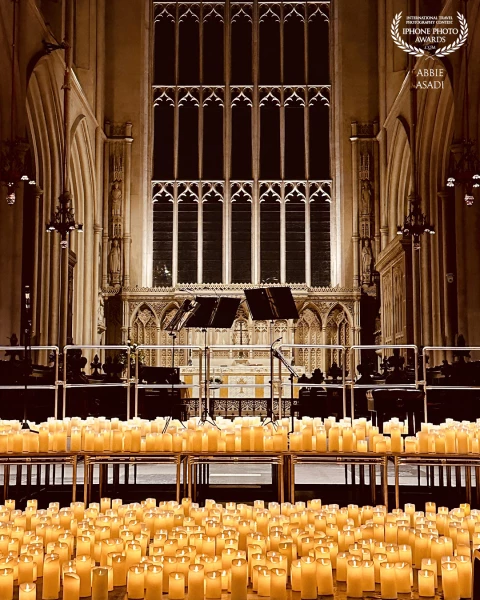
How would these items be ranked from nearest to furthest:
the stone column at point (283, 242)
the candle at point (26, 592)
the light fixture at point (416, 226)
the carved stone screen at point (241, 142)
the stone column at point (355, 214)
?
the candle at point (26, 592) → the light fixture at point (416, 226) → the stone column at point (355, 214) → the stone column at point (283, 242) → the carved stone screen at point (241, 142)

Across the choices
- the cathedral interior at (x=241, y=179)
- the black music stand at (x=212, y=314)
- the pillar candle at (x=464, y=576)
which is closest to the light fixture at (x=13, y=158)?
the cathedral interior at (x=241, y=179)

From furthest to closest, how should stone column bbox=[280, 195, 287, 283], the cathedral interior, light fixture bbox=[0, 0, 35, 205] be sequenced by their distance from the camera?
stone column bbox=[280, 195, 287, 283] < the cathedral interior < light fixture bbox=[0, 0, 35, 205]

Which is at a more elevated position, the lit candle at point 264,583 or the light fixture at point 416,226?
the light fixture at point 416,226

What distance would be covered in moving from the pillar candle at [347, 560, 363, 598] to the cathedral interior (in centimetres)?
1013

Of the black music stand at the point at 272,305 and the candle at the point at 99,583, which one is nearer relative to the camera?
the candle at the point at 99,583

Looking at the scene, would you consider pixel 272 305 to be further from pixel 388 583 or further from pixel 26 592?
pixel 26 592

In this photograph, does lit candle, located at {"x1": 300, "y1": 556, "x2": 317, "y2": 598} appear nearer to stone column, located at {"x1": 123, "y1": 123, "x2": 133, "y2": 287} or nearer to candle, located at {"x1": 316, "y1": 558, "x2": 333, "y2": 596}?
candle, located at {"x1": 316, "y1": 558, "x2": 333, "y2": 596}

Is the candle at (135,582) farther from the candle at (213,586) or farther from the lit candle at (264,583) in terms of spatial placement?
the lit candle at (264,583)

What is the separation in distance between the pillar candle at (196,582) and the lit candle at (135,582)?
0.76 ft

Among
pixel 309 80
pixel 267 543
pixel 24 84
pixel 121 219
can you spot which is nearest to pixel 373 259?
pixel 309 80

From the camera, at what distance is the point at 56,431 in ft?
17.8

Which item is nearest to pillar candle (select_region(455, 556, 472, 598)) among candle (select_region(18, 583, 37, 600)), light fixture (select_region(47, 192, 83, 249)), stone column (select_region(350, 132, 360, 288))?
candle (select_region(18, 583, 37, 600))

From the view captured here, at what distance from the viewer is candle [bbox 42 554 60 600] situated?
287cm

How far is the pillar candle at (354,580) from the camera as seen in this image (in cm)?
289
